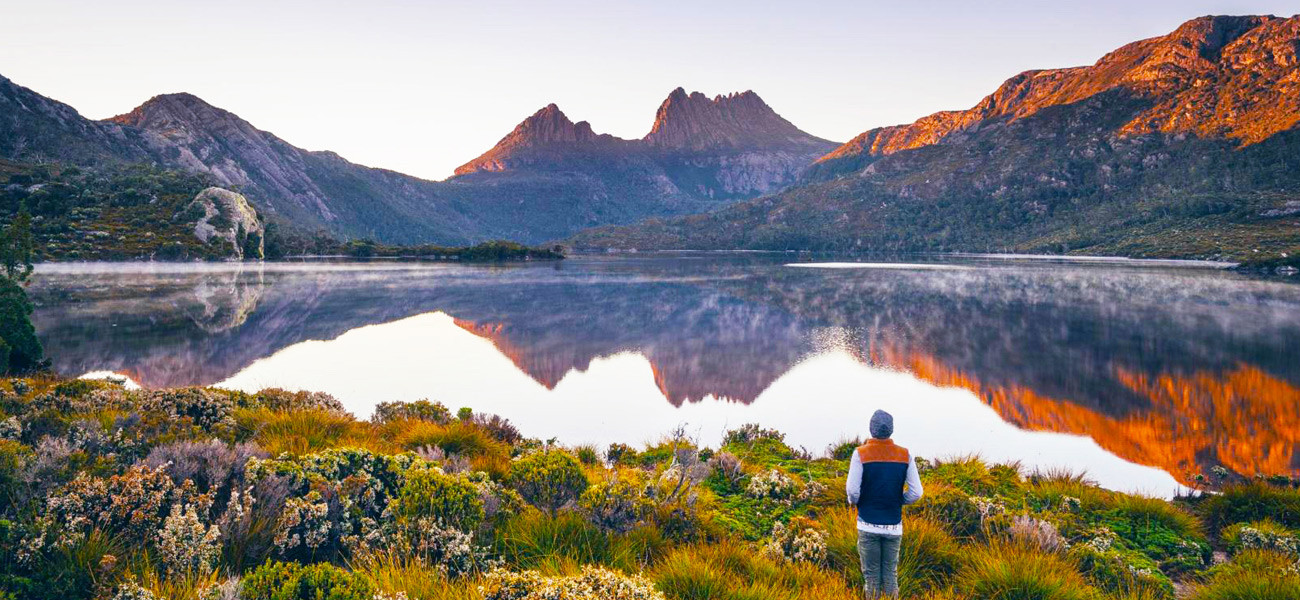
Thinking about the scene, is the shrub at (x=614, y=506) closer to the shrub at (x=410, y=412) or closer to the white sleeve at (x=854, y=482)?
the white sleeve at (x=854, y=482)

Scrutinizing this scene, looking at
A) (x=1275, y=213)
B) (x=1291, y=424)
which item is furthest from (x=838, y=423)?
(x=1275, y=213)

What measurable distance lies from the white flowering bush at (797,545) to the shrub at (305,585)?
4.09 m

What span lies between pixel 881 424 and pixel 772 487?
4.07m

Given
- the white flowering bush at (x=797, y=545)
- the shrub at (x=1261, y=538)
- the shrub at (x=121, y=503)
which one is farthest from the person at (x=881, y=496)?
the shrub at (x=121, y=503)

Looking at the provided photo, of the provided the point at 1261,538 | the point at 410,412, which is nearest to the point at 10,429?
the point at 410,412

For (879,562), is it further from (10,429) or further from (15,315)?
(15,315)

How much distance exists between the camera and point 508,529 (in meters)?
6.83

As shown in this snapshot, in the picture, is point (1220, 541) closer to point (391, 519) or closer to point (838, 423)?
point (838, 423)

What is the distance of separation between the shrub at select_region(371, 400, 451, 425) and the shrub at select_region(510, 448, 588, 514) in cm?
559

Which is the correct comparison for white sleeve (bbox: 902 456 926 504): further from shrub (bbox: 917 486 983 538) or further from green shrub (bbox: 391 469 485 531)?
green shrub (bbox: 391 469 485 531)

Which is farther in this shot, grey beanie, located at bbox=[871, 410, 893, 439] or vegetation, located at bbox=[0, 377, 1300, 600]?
grey beanie, located at bbox=[871, 410, 893, 439]

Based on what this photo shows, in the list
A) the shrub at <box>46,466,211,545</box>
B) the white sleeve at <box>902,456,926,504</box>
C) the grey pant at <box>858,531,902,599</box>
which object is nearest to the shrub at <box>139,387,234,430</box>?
the shrub at <box>46,466,211,545</box>

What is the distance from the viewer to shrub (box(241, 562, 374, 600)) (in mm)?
4418

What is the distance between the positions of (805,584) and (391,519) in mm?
4303
